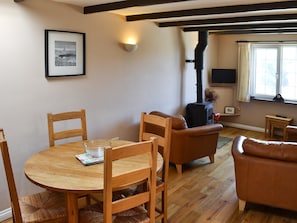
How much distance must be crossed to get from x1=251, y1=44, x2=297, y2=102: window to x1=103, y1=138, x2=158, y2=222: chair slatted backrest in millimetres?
5058

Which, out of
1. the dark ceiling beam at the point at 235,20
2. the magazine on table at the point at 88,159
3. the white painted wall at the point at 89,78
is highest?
the dark ceiling beam at the point at 235,20

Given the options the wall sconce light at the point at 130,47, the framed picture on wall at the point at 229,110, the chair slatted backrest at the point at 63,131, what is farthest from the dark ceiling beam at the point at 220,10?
the framed picture on wall at the point at 229,110

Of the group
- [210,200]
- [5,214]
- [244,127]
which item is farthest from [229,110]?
[5,214]

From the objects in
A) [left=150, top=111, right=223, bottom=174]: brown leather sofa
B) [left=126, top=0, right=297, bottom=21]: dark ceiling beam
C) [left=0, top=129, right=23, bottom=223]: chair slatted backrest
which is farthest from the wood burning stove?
[left=0, top=129, right=23, bottom=223]: chair slatted backrest

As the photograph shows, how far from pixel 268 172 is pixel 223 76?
164 inches

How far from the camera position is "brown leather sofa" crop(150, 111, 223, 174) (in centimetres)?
416

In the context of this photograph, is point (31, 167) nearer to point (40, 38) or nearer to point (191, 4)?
point (40, 38)

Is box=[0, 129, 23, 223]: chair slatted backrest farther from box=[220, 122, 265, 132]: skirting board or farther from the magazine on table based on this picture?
box=[220, 122, 265, 132]: skirting board

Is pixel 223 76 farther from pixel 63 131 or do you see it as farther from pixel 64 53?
pixel 63 131

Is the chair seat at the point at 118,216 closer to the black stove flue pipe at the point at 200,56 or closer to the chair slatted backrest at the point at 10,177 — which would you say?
the chair slatted backrest at the point at 10,177

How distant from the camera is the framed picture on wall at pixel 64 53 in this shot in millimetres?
3363

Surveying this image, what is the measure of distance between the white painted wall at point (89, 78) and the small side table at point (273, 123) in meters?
1.80

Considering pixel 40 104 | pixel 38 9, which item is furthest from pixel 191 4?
pixel 40 104

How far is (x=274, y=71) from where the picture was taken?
6398 mm
